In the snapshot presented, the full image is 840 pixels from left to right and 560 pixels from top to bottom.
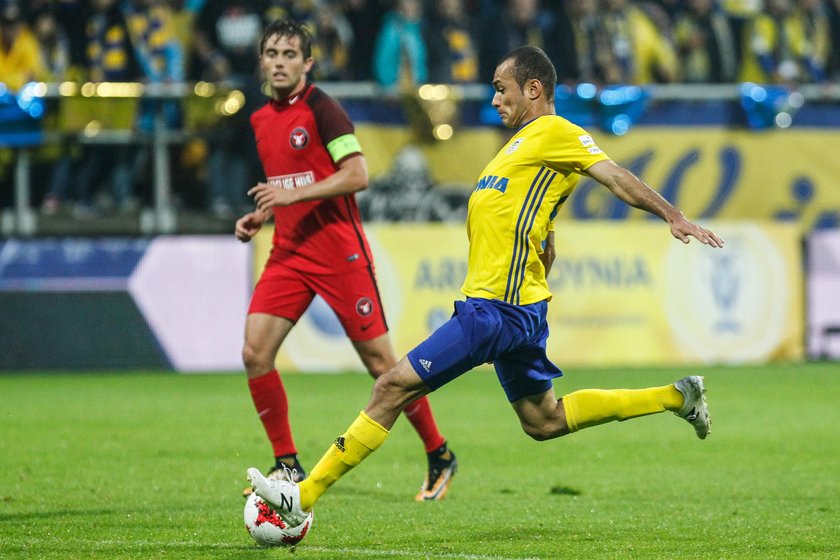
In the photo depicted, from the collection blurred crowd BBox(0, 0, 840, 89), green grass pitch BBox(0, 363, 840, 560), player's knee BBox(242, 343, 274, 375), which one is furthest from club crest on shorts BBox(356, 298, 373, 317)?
blurred crowd BBox(0, 0, 840, 89)

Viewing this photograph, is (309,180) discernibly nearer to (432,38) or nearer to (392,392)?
(392,392)

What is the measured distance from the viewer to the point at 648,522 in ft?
22.5

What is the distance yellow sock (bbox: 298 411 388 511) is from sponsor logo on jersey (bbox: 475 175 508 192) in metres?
1.14

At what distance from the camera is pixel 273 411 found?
7.87 meters

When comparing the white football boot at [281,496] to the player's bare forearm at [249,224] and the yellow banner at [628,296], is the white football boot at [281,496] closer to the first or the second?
the player's bare forearm at [249,224]

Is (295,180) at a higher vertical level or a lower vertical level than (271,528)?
higher

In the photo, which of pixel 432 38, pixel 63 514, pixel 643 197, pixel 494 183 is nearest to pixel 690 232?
pixel 643 197

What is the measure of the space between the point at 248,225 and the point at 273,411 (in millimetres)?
1059

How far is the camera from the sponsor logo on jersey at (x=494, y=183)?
6305 millimetres

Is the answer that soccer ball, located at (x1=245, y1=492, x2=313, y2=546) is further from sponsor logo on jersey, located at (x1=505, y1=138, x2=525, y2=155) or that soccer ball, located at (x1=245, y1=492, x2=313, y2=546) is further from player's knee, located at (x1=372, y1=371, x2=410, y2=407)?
sponsor logo on jersey, located at (x1=505, y1=138, x2=525, y2=155)

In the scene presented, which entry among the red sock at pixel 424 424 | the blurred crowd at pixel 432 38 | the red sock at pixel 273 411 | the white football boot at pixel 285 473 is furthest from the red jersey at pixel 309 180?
the blurred crowd at pixel 432 38

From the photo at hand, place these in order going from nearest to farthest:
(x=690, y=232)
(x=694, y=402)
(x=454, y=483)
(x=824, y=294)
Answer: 1. (x=690, y=232)
2. (x=694, y=402)
3. (x=454, y=483)
4. (x=824, y=294)

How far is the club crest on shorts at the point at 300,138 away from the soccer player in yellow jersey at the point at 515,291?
1718 millimetres

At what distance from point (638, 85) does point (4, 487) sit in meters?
11.9
